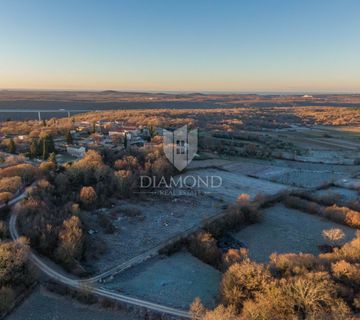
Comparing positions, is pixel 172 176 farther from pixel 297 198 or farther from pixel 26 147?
pixel 26 147

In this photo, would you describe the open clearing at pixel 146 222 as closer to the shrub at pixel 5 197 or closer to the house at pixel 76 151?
the shrub at pixel 5 197

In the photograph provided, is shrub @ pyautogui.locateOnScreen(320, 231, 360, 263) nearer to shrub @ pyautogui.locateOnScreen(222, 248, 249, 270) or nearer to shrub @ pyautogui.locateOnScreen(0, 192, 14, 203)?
shrub @ pyautogui.locateOnScreen(222, 248, 249, 270)

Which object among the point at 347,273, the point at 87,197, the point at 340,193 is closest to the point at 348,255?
the point at 347,273

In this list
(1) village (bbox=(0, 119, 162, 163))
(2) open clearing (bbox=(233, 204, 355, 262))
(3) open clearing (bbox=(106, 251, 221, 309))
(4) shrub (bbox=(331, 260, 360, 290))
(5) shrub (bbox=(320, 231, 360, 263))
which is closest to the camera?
(4) shrub (bbox=(331, 260, 360, 290))

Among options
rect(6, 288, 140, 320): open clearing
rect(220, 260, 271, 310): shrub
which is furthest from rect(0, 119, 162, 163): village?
rect(220, 260, 271, 310): shrub

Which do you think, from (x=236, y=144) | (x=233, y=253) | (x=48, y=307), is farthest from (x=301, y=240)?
(x=236, y=144)

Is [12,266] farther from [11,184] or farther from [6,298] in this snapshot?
[11,184]
